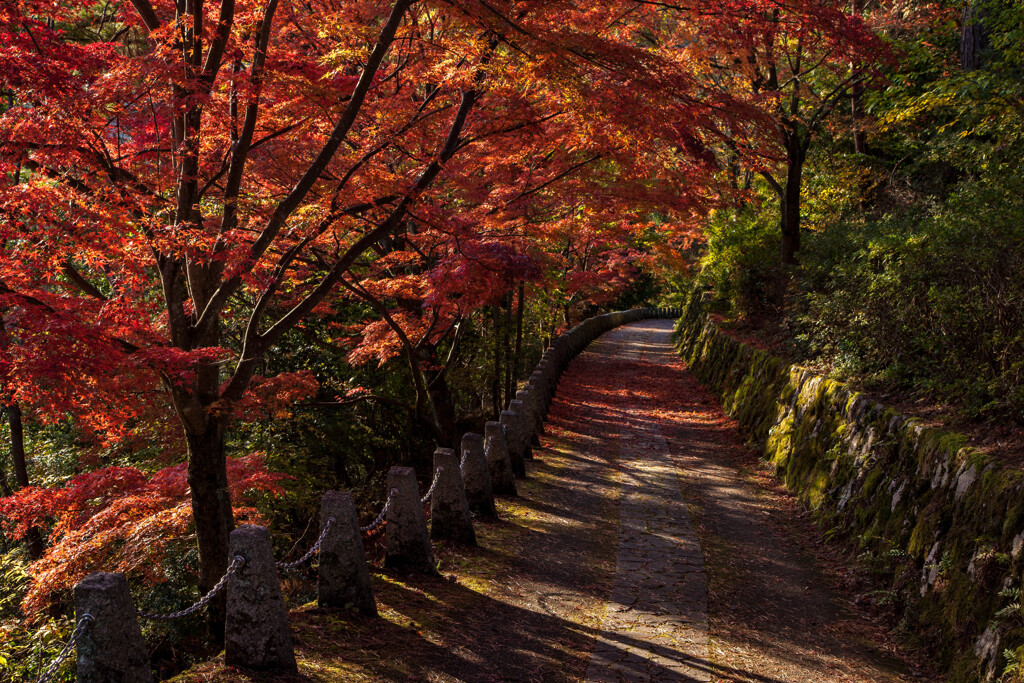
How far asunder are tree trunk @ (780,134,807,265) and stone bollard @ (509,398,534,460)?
265 inches

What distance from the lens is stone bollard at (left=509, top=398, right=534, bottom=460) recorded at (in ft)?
35.8

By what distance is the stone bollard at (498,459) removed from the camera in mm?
8711

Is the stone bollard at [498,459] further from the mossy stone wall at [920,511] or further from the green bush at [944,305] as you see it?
the green bush at [944,305]

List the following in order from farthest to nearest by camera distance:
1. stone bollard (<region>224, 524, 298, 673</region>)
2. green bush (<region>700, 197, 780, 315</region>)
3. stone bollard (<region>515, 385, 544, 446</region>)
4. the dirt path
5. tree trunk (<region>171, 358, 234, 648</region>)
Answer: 1. green bush (<region>700, 197, 780, 315</region>)
2. stone bollard (<region>515, 385, 544, 446</region>)
3. tree trunk (<region>171, 358, 234, 648</region>)
4. the dirt path
5. stone bollard (<region>224, 524, 298, 673</region>)

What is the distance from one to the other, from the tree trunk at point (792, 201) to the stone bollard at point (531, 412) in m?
6.20

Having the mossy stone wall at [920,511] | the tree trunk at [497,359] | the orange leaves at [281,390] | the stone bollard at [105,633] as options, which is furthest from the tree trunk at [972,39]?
the stone bollard at [105,633]

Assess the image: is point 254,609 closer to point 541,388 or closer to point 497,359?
point 497,359

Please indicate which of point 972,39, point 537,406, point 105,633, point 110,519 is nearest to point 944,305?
point 537,406

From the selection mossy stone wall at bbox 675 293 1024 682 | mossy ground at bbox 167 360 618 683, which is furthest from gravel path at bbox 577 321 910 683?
mossy stone wall at bbox 675 293 1024 682

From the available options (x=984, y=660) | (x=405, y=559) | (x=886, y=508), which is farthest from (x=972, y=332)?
(x=405, y=559)

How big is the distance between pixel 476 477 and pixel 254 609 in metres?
4.00

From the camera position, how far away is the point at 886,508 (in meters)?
6.70

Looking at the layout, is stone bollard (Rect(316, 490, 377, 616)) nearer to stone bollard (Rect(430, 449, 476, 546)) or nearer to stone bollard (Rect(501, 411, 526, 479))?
stone bollard (Rect(430, 449, 476, 546))

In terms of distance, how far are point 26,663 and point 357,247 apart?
5.51m
